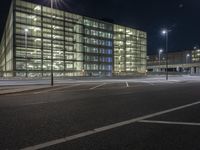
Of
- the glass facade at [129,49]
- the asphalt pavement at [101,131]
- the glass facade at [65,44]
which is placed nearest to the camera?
the asphalt pavement at [101,131]

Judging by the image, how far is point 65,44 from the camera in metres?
81.6

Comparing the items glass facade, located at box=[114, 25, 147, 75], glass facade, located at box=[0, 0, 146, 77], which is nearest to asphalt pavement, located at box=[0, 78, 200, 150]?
glass facade, located at box=[0, 0, 146, 77]

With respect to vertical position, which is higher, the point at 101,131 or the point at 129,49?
the point at 129,49

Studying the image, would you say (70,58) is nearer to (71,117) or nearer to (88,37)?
(88,37)

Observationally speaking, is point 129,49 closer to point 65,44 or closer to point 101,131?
point 65,44

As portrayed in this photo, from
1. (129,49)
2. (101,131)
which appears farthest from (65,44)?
(101,131)

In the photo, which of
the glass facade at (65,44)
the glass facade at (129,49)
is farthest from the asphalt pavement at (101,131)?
the glass facade at (129,49)

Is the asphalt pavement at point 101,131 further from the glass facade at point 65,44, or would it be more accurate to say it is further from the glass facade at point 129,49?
the glass facade at point 129,49

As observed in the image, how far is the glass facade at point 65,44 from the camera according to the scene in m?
67.6

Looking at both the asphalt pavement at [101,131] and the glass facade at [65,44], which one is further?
the glass facade at [65,44]

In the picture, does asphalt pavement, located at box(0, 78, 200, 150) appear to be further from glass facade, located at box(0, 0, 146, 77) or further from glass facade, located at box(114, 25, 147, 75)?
glass facade, located at box(114, 25, 147, 75)

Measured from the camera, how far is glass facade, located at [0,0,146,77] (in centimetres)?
6756

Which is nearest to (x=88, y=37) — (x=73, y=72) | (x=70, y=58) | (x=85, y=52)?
(x=85, y=52)

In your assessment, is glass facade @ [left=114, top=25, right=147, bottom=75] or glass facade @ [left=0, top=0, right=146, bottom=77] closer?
glass facade @ [left=0, top=0, right=146, bottom=77]
